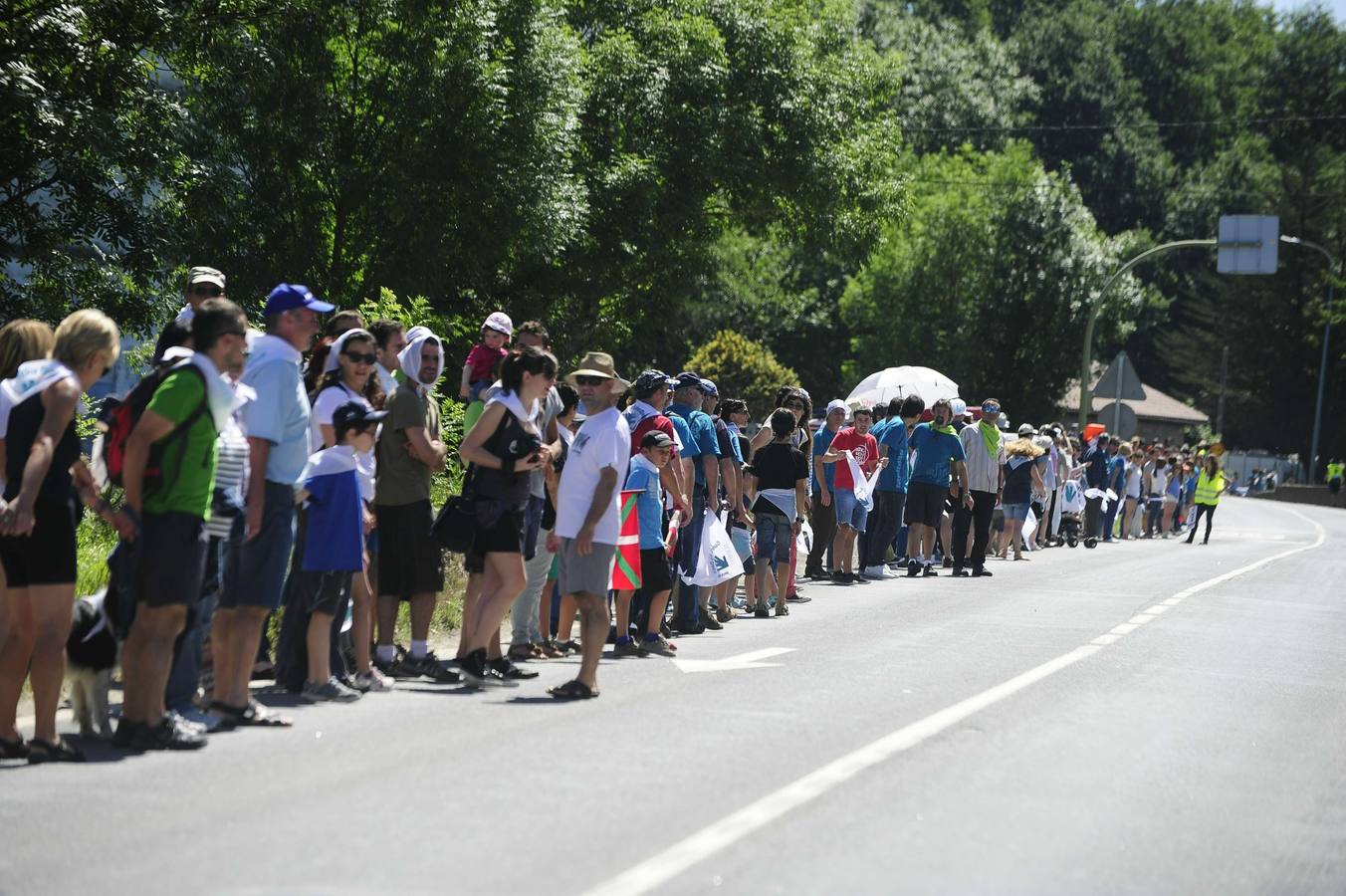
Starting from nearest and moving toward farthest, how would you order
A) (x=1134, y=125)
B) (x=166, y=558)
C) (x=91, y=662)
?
(x=166, y=558) → (x=91, y=662) → (x=1134, y=125)

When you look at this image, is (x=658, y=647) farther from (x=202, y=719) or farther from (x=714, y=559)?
(x=202, y=719)

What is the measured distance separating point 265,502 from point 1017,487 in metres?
17.4

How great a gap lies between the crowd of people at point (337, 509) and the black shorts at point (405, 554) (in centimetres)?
1

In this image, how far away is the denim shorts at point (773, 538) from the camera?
1530cm

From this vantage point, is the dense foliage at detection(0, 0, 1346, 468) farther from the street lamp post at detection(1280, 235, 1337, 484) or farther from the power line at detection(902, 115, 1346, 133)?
the street lamp post at detection(1280, 235, 1337, 484)

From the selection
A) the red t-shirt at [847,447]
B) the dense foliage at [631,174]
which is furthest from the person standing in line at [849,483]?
the dense foliage at [631,174]

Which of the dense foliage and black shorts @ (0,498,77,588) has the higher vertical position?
the dense foliage

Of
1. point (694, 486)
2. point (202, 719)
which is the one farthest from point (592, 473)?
point (694, 486)

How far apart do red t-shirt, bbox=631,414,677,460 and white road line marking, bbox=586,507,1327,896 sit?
107 inches

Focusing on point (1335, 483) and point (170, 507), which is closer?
point (170, 507)

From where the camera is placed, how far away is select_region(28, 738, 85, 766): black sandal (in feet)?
24.8

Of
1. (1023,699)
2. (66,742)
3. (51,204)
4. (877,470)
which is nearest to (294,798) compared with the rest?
(66,742)

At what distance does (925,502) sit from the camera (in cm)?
2027

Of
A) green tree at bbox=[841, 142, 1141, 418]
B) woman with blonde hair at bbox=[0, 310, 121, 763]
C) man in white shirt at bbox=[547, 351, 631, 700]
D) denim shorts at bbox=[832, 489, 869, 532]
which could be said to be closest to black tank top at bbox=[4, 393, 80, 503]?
woman with blonde hair at bbox=[0, 310, 121, 763]
